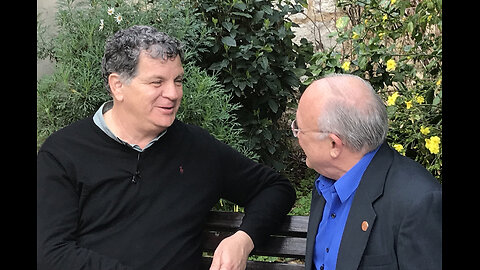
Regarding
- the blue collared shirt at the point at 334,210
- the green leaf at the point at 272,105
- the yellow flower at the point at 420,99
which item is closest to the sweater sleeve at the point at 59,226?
the blue collared shirt at the point at 334,210

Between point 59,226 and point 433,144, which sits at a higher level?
point 433,144

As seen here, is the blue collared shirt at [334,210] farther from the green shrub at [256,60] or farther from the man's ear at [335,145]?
the green shrub at [256,60]

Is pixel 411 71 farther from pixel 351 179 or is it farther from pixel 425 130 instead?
pixel 351 179

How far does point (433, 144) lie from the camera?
8.97 feet

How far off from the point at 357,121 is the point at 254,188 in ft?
2.38

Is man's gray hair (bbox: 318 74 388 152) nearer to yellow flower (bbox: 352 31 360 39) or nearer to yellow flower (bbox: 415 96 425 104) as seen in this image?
yellow flower (bbox: 415 96 425 104)

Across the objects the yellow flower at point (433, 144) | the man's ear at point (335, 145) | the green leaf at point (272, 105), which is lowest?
the green leaf at point (272, 105)

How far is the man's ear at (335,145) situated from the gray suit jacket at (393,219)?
4.0 inches

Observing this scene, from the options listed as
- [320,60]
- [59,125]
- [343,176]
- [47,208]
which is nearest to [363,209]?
[343,176]

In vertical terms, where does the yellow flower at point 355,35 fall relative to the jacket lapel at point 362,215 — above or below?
above

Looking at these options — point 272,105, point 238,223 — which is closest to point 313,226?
point 238,223

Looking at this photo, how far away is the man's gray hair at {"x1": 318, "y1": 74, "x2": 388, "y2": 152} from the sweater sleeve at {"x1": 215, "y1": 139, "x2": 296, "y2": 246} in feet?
2.03

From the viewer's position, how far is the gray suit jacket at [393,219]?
5.93 ft
